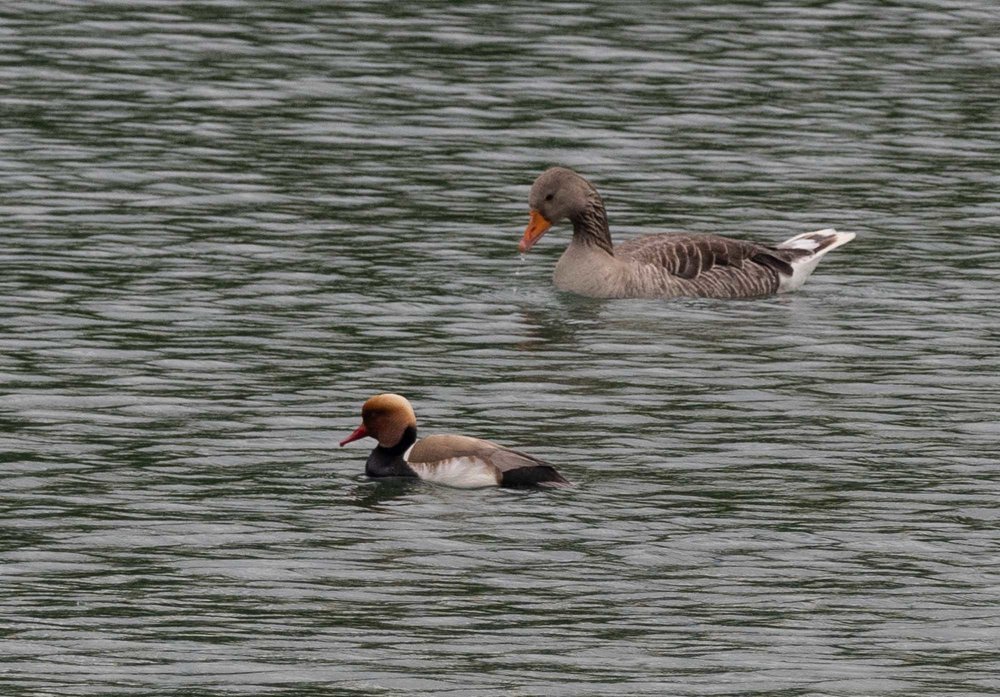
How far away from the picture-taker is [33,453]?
19.0 meters

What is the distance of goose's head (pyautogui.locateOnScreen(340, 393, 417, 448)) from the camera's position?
61.4 feet

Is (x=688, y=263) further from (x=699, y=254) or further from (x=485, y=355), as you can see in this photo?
(x=485, y=355)

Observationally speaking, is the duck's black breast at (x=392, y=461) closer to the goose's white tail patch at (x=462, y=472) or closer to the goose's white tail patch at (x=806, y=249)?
the goose's white tail patch at (x=462, y=472)

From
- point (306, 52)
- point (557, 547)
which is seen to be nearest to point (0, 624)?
point (557, 547)

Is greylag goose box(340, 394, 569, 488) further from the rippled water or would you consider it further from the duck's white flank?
the rippled water

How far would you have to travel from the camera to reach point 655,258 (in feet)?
88.1

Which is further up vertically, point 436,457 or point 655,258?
point 436,457

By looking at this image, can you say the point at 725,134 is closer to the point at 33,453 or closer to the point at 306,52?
the point at 306,52

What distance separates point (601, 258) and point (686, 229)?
116 inches

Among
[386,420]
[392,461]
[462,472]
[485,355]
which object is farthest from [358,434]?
[485,355]

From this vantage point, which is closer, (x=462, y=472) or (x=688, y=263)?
(x=462, y=472)

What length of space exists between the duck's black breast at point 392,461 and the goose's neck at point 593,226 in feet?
28.3

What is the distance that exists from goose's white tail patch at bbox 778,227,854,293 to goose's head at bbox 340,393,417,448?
920cm

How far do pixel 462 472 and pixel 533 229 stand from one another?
906 cm
